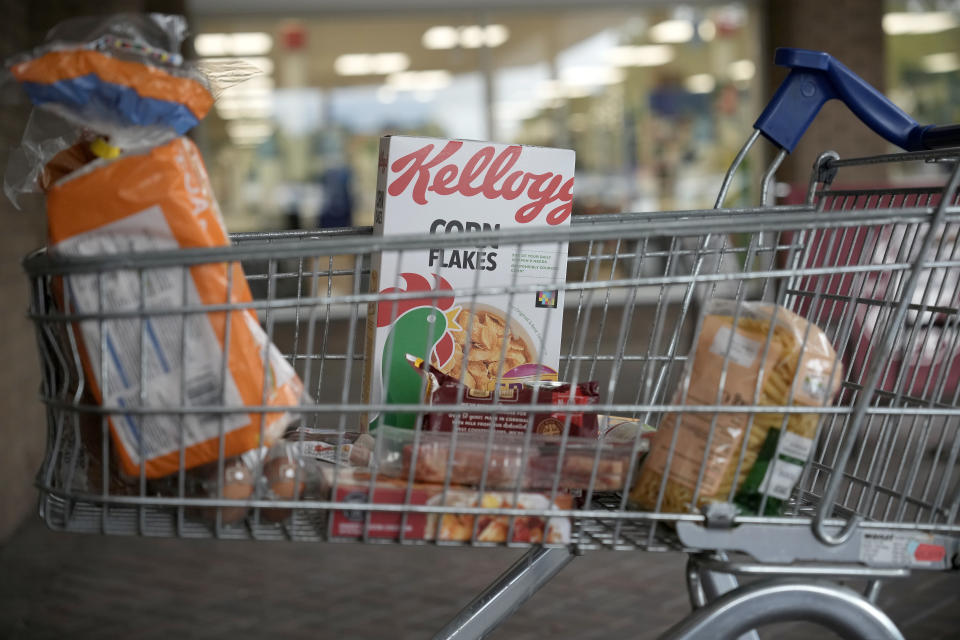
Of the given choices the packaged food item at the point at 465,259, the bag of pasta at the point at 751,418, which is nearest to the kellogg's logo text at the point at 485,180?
the packaged food item at the point at 465,259

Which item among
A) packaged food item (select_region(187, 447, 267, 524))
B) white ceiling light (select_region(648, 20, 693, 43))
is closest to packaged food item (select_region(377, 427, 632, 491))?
packaged food item (select_region(187, 447, 267, 524))

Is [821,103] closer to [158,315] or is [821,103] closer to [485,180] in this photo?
[485,180]

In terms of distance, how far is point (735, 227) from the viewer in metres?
1.48

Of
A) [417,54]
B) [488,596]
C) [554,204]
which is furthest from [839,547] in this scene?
[417,54]

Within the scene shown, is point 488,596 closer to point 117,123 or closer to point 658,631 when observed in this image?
point 117,123

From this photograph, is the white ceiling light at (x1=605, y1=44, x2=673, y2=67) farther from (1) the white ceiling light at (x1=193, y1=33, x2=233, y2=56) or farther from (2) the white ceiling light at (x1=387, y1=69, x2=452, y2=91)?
(1) the white ceiling light at (x1=193, y1=33, x2=233, y2=56)

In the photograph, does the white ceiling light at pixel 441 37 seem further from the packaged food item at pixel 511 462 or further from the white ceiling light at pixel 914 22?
the packaged food item at pixel 511 462

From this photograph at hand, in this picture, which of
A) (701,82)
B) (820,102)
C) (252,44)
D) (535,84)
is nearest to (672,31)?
(701,82)

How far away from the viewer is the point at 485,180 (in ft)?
6.57

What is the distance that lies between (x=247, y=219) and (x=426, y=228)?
8.20m

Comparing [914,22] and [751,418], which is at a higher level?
[914,22]

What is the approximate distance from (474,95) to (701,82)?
2227mm

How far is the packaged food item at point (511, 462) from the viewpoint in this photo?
159 centimetres

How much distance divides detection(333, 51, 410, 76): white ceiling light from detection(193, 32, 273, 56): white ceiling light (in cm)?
66
